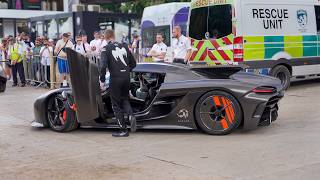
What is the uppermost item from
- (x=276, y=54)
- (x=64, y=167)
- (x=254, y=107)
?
(x=276, y=54)

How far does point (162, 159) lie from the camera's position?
20.5ft

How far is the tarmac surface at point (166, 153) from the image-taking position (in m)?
5.62

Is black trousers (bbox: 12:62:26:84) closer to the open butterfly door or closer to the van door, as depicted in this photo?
the van door

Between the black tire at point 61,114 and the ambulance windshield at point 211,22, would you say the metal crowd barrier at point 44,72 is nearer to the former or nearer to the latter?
the ambulance windshield at point 211,22

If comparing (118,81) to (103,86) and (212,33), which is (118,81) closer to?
(103,86)

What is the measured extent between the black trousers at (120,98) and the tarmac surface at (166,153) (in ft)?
1.15

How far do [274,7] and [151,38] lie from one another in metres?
7.82

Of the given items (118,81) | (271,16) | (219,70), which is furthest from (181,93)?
(271,16)

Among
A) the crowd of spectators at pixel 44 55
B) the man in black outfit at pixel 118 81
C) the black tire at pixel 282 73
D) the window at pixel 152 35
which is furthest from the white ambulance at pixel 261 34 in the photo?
the window at pixel 152 35

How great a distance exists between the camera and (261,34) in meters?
12.1

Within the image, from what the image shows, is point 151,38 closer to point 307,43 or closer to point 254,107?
point 307,43

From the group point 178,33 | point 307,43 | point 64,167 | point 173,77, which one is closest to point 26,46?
point 178,33

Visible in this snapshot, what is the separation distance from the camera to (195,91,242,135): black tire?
743 centimetres

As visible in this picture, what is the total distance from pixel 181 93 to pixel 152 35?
12.0 m
